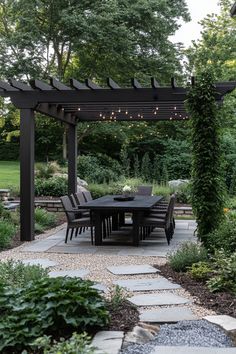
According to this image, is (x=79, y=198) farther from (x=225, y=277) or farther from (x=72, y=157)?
(x=225, y=277)

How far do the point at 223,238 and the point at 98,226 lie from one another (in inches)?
106

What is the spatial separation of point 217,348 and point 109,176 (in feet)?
45.6

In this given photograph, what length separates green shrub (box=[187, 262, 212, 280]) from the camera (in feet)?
18.1

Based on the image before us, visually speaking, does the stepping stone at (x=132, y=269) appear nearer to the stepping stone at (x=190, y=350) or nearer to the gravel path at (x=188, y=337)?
the gravel path at (x=188, y=337)

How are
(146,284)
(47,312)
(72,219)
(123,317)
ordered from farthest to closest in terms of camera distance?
(72,219), (146,284), (123,317), (47,312)

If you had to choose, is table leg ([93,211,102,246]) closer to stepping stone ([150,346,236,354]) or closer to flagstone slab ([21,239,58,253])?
flagstone slab ([21,239,58,253])

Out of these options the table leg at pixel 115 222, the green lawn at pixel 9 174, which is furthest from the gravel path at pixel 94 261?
the green lawn at pixel 9 174

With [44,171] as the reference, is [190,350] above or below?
below

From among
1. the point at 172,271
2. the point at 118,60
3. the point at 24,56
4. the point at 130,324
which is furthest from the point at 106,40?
the point at 130,324

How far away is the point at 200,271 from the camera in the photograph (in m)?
5.56

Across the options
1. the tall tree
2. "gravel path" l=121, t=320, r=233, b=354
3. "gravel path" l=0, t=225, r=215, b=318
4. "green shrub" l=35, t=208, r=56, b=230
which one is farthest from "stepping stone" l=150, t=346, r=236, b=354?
the tall tree

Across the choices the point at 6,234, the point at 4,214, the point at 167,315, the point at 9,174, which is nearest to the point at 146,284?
the point at 167,315

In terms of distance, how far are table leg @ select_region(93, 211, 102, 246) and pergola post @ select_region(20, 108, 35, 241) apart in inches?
50.5

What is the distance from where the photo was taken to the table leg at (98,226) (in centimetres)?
852
